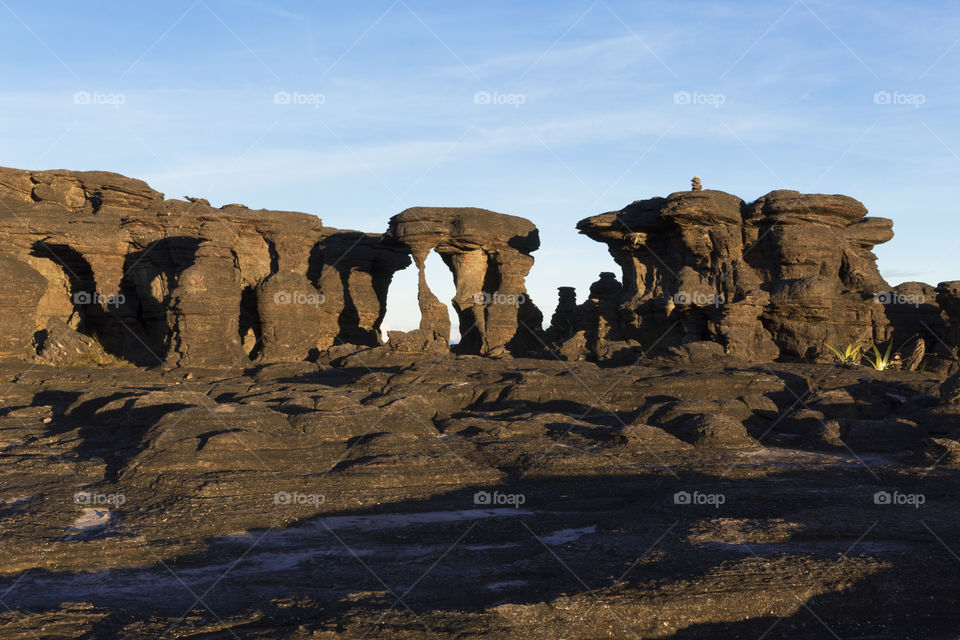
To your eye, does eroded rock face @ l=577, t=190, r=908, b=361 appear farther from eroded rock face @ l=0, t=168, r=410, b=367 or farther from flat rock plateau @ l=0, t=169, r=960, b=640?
eroded rock face @ l=0, t=168, r=410, b=367

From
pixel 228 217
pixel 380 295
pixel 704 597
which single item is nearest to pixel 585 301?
pixel 380 295

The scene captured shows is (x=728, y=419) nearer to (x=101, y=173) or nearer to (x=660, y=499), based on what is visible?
(x=660, y=499)

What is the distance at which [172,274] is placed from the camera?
94.1ft

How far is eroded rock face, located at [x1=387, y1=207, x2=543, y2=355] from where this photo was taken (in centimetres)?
2942

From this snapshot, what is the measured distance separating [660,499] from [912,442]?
5792 millimetres

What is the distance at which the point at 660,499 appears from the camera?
30.3 feet

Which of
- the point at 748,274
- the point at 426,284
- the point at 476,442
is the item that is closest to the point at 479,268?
the point at 426,284

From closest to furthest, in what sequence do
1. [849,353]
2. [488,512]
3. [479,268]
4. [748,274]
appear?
[488,512]
[849,353]
[748,274]
[479,268]

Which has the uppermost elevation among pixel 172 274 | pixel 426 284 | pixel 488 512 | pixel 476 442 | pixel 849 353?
pixel 172 274

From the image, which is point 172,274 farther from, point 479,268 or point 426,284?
point 479,268

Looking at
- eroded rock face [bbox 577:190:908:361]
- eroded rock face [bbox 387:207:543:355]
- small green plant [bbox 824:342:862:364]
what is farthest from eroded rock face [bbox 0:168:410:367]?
small green plant [bbox 824:342:862:364]

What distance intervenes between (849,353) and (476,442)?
1550 centimetres

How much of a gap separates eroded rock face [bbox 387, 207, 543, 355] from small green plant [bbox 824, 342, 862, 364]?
11613 mm

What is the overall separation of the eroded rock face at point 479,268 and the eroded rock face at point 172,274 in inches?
162
